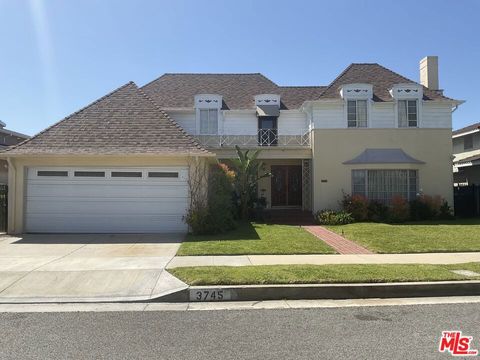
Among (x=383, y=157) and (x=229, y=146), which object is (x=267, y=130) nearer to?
(x=229, y=146)

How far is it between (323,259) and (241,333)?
5.28 metres

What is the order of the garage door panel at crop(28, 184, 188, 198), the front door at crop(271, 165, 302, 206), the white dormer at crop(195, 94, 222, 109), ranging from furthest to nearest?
the front door at crop(271, 165, 302, 206) → the white dormer at crop(195, 94, 222, 109) → the garage door panel at crop(28, 184, 188, 198)

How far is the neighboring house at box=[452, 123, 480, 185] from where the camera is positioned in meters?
25.6

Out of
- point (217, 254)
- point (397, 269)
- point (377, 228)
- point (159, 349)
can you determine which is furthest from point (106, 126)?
point (159, 349)

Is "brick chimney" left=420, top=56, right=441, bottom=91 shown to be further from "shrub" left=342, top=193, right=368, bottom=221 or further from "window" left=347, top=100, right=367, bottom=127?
"shrub" left=342, top=193, right=368, bottom=221

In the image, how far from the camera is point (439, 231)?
48.8 ft

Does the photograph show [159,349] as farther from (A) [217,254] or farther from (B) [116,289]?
(A) [217,254]

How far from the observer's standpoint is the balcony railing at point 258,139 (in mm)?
22578

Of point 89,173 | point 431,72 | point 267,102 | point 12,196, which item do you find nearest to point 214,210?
point 89,173

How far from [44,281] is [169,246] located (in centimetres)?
439

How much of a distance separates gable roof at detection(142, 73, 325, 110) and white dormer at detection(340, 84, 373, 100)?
10.2ft

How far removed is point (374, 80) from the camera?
2227cm

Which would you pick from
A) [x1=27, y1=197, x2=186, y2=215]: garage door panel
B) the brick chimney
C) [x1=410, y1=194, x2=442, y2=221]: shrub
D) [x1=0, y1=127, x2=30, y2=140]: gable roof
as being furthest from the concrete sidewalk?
[x1=0, y1=127, x2=30, y2=140]: gable roof

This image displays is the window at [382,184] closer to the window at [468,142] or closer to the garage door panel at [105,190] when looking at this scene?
A: the garage door panel at [105,190]
